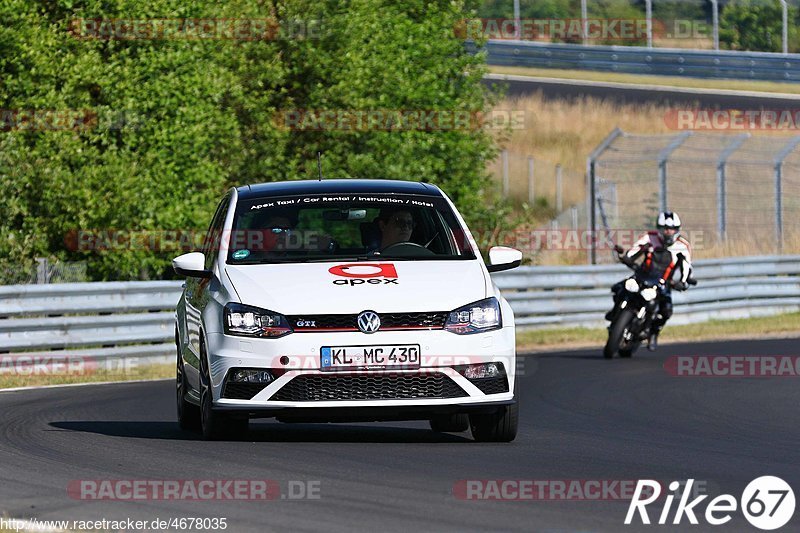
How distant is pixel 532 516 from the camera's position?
22.9 feet

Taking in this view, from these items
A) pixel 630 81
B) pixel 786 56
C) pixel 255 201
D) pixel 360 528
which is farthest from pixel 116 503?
pixel 630 81

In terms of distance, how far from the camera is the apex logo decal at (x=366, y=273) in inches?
373

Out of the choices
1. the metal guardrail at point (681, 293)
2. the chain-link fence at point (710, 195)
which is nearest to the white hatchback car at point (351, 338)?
the metal guardrail at point (681, 293)

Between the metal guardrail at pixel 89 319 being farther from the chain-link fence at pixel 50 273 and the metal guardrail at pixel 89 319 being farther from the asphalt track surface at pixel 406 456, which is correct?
the asphalt track surface at pixel 406 456

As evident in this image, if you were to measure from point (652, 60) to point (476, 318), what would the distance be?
41504mm

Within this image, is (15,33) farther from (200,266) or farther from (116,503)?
(116,503)

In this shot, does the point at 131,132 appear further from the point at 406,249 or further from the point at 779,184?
the point at 406,249

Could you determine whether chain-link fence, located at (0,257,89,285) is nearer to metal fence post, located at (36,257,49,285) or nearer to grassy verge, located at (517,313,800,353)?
metal fence post, located at (36,257,49,285)

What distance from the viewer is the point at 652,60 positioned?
164ft

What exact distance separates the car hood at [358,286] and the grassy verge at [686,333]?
38.6ft

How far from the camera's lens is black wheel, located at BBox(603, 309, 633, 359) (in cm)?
1886

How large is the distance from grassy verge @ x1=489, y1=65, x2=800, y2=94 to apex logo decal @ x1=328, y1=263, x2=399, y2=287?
39.7 metres

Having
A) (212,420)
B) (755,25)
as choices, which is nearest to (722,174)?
(212,420)

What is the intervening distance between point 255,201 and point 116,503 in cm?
358
